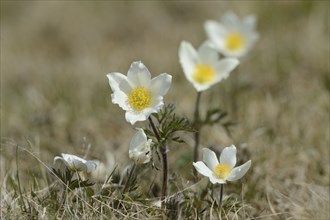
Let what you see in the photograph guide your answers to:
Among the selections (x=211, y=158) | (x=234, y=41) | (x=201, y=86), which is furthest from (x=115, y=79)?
(x=234, y=41)

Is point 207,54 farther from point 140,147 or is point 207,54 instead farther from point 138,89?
point 140,147

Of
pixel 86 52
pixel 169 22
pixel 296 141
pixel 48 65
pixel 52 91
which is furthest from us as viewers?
pixel 169 22

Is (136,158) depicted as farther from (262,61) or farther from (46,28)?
(46,28)

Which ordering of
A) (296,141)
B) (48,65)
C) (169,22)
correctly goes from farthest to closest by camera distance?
(169,22), (48,65), (296,141)

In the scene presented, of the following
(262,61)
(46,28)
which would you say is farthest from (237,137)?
(46,28)

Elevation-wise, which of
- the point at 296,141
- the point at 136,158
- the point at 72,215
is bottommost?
the point at 296,141

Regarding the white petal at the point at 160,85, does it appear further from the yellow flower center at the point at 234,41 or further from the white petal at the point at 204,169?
the yellow flower center at the point at 234,41

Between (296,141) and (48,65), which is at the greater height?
(48,65)
